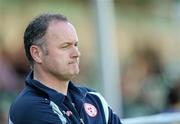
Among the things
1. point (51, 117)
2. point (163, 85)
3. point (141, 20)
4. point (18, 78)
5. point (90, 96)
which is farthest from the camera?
point (141, 20)

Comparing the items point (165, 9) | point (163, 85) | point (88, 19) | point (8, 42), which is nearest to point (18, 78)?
point (8, 42)

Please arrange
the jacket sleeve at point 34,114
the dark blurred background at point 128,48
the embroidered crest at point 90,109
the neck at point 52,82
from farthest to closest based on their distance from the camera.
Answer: the dark blurred background at point 128,48
the embroidered crest at point 90,109
the neck at point 52,82
the jacket sleeve at point 34,114

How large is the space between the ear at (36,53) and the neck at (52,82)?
8 centimetres

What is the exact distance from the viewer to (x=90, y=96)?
415 centimetres

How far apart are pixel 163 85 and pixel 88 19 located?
1.50 metres

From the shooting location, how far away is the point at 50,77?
12.7ft

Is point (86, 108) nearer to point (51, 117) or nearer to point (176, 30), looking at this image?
point (51, 117)

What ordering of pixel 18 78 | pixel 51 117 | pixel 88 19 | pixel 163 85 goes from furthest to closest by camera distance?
1. pixel 163 85
2. pixel 88 19
3. pixel 18 78
4. pixel 51 117

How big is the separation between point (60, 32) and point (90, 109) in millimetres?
489

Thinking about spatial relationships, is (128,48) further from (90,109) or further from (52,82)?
(52,82)

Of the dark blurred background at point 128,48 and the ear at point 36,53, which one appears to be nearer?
the ear at point 36,53

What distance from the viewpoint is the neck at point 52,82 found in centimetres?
386

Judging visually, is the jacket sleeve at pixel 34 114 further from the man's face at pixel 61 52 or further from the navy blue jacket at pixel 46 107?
the man's face at pixel 61 52

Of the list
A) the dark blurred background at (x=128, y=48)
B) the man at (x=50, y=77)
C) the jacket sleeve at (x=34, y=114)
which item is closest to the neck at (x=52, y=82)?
the man at (x=50, y=77)
